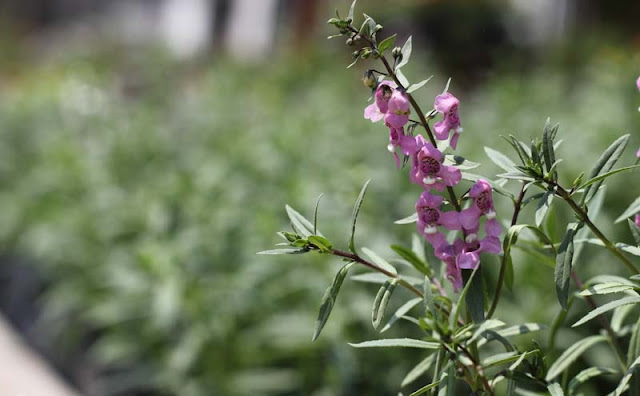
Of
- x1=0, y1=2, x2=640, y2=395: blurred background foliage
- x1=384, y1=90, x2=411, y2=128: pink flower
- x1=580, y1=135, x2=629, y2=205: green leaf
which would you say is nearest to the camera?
x1=384, y1=90, x2=411, y2=128: pink flower

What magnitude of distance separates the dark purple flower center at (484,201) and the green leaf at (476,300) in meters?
0.08

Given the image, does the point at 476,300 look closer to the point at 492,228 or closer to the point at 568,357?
the point at 492,228

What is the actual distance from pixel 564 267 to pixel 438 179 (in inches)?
7.1

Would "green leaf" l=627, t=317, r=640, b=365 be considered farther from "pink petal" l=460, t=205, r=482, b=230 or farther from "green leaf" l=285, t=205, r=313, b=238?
"green leaf" l=285, t=205, r=313, b=238

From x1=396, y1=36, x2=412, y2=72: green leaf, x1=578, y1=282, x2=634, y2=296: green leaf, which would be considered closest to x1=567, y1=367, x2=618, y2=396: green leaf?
x1=578, y1=282, x2=634, y2=296: green leaf

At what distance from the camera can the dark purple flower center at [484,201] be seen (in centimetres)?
95

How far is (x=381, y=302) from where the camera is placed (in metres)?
1.00

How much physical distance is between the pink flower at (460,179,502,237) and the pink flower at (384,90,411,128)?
115 mm

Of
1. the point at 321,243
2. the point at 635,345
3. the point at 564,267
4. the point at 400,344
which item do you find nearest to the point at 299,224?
the point at 321,243

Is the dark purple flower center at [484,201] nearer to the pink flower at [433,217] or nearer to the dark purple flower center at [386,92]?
the pink flower at [433,217]

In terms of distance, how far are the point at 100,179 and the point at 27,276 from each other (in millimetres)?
441

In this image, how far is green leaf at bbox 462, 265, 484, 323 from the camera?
0.98 meters

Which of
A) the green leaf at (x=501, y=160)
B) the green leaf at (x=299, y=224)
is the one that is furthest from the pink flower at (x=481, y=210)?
the green leaf at (x=299, y=224)

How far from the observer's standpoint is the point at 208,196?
2684 mm
